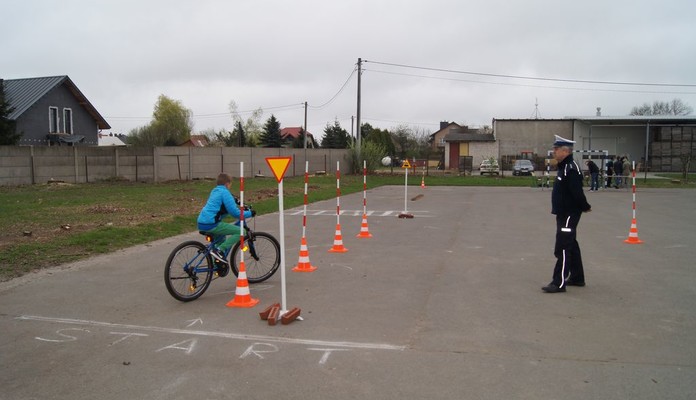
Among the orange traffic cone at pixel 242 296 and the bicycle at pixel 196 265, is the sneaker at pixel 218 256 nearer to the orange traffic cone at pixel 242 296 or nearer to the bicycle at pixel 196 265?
the bicycle at pixel 196 265

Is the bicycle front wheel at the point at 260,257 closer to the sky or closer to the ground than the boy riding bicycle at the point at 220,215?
closer to the ground

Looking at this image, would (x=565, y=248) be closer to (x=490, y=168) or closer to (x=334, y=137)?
(x=490, y=168)

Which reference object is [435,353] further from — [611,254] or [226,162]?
[226,162]

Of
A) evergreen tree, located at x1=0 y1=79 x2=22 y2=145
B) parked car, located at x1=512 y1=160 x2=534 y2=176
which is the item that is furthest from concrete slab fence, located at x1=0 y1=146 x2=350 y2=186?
parked car, located at x1=512 y1=160 x2=534 y2=176

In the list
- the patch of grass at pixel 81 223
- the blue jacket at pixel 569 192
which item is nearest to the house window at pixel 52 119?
the patch of grass at pixel 81 223

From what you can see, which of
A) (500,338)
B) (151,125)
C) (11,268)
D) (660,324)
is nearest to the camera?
(500,338)

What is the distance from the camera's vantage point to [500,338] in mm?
5309

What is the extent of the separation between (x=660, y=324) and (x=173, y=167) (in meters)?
32.8

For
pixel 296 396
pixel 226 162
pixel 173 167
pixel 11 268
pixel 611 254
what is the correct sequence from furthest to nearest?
pixel 226 162 → pixel 173 167 → pixel 611 254 → pixel 11 268 → pixel 296 396

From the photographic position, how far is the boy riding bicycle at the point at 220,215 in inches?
273

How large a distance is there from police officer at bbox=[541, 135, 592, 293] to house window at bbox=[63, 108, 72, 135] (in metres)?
44.9

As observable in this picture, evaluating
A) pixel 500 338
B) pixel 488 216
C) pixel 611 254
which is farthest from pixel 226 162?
pixel 500 338

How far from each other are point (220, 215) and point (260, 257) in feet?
3.40

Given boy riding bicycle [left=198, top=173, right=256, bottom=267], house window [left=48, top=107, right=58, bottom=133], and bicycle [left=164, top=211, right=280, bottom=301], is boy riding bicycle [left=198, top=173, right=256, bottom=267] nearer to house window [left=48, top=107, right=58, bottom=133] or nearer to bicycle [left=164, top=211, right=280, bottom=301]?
bicycle [left=164, top=211, right=280, bottom=301]
